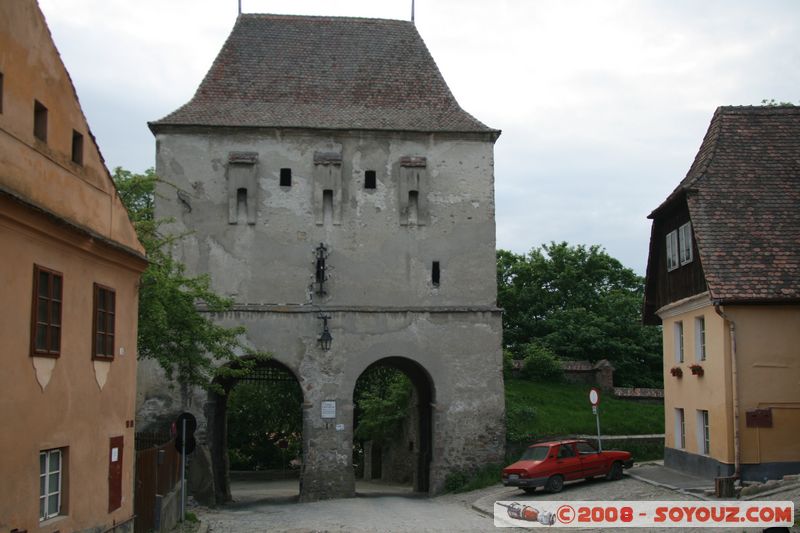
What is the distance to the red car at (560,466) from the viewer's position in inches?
981

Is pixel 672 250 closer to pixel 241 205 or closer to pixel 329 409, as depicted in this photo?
pixel 329 409

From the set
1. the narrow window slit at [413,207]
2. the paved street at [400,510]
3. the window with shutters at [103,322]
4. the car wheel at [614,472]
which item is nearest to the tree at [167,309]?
the paved street at [400,510]

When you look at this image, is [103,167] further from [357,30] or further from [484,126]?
[357,30]

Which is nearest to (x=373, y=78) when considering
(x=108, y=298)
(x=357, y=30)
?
(x=357, y=30)

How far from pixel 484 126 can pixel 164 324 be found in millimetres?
15336

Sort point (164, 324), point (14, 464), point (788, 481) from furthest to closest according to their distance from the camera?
point (164, 324) < point (788, 481) < point (14, 464)

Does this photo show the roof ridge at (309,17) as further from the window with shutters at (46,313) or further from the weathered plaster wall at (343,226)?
the window with shutters at (46,313)

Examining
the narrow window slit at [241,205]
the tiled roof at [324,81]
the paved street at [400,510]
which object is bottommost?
the paved street at [400,510]

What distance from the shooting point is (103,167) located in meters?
16.5

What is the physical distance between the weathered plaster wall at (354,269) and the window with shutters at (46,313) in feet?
55.4

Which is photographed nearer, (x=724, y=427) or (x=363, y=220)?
(x=724, y=427)

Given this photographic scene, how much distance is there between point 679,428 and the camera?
90.1 feet

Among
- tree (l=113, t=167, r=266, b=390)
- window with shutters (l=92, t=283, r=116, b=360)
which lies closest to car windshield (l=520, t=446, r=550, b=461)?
tree (l=113, t=167, r=266, b=390)

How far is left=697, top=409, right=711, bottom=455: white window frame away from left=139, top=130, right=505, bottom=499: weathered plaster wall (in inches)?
305
